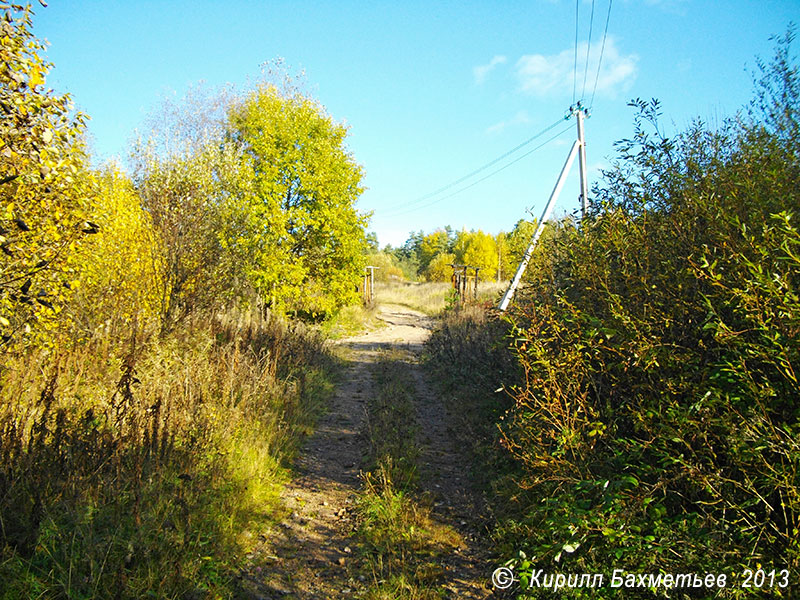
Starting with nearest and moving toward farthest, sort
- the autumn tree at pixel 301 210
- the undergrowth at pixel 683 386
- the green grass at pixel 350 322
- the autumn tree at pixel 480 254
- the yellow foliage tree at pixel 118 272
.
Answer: the undergrowth at pixel 683 386 → the yellow foliage tree at pixel 118 272 → the autumn tree at pixel 301 210 → the green grass at pixel 350 322 → the autumn tree at pixel 480 254

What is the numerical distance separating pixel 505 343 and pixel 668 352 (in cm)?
346

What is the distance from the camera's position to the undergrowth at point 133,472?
112 inches

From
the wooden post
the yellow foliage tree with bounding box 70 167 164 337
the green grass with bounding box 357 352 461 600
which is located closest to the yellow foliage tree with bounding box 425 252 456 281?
the wooden post

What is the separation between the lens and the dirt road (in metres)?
3.36

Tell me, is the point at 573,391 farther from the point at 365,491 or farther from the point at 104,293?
the point at 104,293

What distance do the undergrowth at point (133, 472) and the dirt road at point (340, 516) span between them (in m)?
0.25

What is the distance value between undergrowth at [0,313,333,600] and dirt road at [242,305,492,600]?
0.25m

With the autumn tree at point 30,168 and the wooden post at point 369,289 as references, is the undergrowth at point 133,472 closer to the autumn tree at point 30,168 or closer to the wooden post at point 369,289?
the autumn tree at point 30,168

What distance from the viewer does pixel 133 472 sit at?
3473 mm

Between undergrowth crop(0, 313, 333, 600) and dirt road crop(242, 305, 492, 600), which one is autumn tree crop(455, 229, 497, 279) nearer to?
dirt road crop(242, 305, 492, 600)

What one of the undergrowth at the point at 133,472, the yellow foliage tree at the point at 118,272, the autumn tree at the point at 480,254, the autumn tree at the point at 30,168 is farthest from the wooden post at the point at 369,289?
the autumn tree at the point at 30,168

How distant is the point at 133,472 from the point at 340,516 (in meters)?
1.87

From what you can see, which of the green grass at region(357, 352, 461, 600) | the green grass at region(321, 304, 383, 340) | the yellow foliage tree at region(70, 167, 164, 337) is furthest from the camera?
the green grass at region(321, 304, 383, 340)

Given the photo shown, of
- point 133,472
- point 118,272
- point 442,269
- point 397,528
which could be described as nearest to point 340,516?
point 397,528
